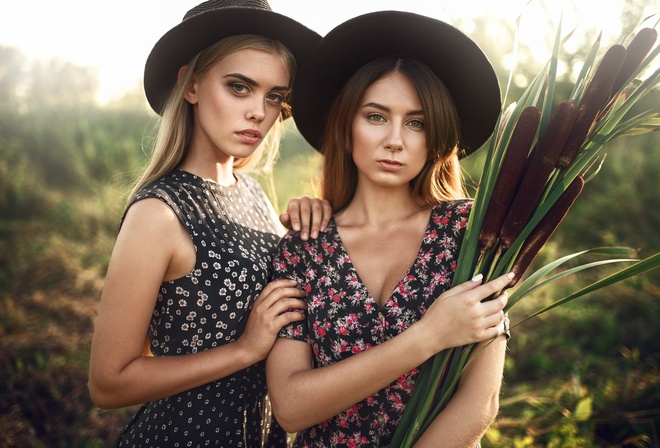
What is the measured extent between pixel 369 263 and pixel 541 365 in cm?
283

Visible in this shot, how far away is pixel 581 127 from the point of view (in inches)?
Result: 58.6

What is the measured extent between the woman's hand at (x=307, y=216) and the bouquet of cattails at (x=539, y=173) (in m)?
0.62

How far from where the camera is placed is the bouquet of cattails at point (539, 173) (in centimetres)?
147

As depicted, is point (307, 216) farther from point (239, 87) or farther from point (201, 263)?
point (239, 87)

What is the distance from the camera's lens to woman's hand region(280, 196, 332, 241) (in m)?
2.12

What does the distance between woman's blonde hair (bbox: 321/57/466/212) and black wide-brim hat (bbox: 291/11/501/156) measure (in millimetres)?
55

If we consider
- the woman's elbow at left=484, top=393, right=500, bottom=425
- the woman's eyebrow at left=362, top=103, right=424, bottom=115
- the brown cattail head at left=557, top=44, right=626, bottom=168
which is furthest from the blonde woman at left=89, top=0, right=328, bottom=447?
the brown cattail head at left=557, top=44, right=626, bottom=168

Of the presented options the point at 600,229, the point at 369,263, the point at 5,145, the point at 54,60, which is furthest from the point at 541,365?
the point at 54,60

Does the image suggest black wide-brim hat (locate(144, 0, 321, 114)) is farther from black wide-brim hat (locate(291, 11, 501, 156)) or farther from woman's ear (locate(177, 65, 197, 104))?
black wide-brim hat (locate(291, 11, 501, 156))

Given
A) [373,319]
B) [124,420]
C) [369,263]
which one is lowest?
[124,420]

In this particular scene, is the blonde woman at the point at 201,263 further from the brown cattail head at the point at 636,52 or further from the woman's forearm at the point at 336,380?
the brown cattail head at the point at 636,52

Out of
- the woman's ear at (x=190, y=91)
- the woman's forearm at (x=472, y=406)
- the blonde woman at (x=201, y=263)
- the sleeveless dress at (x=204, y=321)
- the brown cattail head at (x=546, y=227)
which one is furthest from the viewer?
the woman's ear at (x=190, y=91)

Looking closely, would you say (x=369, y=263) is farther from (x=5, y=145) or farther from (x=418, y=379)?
(x=5, y=145)

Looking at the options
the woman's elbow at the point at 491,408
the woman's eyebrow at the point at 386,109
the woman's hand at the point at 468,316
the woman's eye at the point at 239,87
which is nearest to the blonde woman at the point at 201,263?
the woman's eye at the point at 239,87
